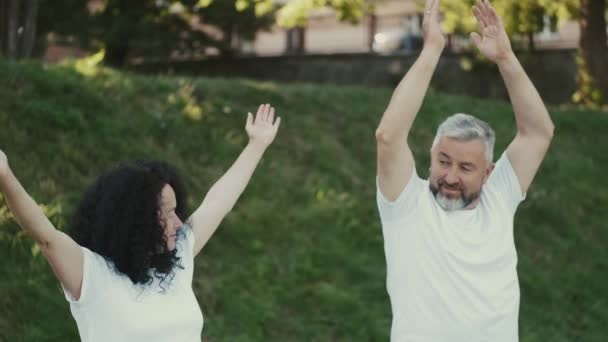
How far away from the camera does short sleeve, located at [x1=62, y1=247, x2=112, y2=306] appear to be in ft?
10.4

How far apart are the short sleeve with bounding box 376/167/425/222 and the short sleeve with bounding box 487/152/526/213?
0.39m

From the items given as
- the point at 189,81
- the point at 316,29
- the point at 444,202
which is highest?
the point at 444,202

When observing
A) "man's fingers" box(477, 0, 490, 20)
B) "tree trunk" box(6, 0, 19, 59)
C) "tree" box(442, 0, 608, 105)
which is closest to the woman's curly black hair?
"man's fingers" box(477, 0, 490, 20)

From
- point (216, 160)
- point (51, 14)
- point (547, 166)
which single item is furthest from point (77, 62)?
point (51, 14)

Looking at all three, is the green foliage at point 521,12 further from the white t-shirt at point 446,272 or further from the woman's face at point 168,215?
the woman's face at point 168,215

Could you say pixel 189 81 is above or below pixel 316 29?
above

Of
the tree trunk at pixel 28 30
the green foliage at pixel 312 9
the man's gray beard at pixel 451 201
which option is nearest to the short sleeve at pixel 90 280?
the man's gray beard at pixel 451 201

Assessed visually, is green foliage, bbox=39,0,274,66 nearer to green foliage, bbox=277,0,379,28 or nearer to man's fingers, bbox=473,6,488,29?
green foliage, bbox=277,0,379,28

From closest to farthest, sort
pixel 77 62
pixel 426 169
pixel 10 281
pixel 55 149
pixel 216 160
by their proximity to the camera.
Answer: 1. pixel 10 281
2. pixel 55 149
3. pixel 216 160
4. pixel 77 62
5. pixel 426 169

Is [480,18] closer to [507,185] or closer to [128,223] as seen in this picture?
[507,185]

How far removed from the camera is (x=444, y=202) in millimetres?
3750

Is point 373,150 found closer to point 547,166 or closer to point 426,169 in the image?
point 426,169

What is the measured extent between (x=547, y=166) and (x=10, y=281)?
297 inches

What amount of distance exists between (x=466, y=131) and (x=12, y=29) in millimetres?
8017
